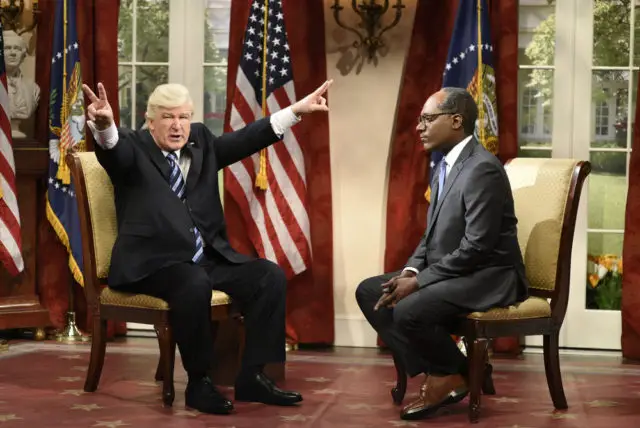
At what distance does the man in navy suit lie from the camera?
13.8 ft

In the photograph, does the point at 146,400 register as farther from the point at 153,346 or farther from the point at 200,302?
the point at 153,346

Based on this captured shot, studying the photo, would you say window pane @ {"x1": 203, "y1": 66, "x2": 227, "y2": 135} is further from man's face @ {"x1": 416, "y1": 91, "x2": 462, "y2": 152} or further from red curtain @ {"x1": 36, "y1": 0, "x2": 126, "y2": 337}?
man's face @ {"x1": 416, "y1": 91, "x2": 462, "y2": 152}

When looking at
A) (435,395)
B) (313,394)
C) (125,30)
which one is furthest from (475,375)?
(125,30)

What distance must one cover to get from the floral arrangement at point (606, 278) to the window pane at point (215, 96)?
2182mm

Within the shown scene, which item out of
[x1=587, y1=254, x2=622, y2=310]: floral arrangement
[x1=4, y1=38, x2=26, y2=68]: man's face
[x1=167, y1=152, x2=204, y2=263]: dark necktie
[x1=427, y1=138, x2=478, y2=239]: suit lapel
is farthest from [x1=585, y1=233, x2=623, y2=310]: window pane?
[x1=4, y1=38, x2=26, y2=68]: man's face

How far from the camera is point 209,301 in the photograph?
13.9 feet

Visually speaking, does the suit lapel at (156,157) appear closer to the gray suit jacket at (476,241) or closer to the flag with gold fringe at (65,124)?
the gray suit jacket at (476,241)

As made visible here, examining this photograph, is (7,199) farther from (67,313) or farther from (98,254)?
(98,254)

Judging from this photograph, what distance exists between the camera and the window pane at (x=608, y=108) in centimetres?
583

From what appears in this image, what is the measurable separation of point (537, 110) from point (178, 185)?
7.42 ft

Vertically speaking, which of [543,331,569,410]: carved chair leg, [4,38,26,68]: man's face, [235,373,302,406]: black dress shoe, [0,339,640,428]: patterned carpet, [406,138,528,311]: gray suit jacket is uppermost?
[4,38,26,68]: man's face

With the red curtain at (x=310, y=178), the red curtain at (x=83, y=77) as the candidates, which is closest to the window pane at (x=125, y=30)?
the red curtain at (x=83, y=77)

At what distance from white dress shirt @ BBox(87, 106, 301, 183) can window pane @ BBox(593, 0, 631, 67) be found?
80.2 inches

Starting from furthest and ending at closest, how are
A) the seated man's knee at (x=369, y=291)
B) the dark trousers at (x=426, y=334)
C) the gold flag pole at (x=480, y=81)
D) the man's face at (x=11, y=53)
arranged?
the man's face at (x=11, y=53) < the gold flag pole at (x=480, y=81) < the seated man's knee at (x=369, y=291) < the dark trousers at (x=426, y=334)
